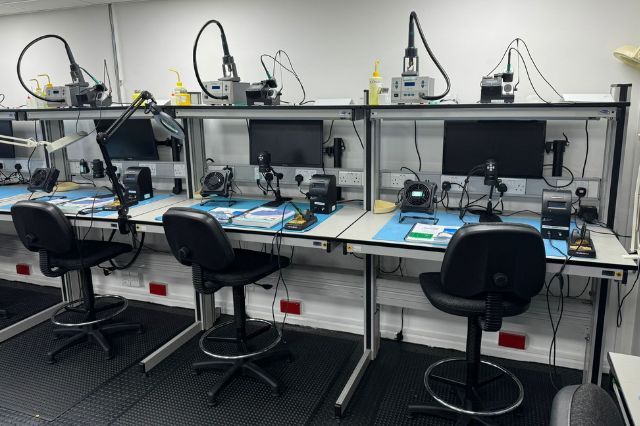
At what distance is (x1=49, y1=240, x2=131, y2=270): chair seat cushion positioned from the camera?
2666mm

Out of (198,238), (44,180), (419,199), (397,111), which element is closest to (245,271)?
(198,238)

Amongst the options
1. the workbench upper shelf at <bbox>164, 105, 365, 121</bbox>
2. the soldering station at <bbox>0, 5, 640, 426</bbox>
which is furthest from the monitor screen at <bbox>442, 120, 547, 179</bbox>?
the workbench upper shelf at <bbox>164, 105, 365, 121</bbox>

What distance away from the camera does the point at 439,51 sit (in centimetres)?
267

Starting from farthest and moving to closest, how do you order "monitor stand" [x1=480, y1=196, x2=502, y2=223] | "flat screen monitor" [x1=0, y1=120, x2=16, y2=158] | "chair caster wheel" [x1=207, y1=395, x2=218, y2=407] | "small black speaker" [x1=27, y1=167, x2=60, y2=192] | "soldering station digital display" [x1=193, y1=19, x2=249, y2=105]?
"flat screen monitor" [x1=0, y1=120, x2=16, y2=158], "small black speaker" [x1=27, y1=167, x2=60, y2=192], "soldering station digital display" [x1=193, y1=19, x2=249, y2=105], "monitor stand" [x1=480, y1=196, x2=502, y2=223], "chair caster wheel" [x1=207, y1=395, x2=218, y2=407]

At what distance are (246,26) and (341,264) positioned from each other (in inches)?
65.9

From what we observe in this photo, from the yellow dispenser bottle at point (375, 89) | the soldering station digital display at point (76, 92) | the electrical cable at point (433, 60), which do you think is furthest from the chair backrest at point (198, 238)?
the soldering station digital display at point (76, 92)

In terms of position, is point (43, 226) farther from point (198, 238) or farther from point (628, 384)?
point (628, 384)

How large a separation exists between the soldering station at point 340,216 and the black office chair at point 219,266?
0.01 meters

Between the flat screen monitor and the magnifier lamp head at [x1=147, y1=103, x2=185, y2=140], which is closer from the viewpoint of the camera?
the magnifier lamp head at [x1=147, y1=103, x2=185, y2=140]

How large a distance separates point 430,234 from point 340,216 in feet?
1.97

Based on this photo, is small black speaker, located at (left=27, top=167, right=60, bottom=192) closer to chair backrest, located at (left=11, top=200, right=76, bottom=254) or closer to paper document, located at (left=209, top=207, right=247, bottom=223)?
chair backrest, located at (left=11, top=200, right=76, bottom=254)

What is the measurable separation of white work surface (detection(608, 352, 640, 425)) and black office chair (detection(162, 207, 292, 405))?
1544mm

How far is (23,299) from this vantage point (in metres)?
3.70

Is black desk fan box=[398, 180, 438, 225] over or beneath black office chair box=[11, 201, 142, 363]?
over
